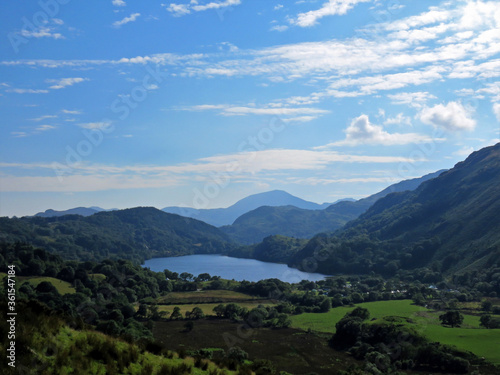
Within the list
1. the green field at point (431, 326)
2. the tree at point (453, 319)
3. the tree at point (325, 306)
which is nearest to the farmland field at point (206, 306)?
the tree at point (325, 306)

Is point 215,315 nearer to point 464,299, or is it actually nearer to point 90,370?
point 464,299

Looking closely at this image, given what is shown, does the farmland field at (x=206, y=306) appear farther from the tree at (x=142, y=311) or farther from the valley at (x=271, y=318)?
the tree at (x=142, y=311)

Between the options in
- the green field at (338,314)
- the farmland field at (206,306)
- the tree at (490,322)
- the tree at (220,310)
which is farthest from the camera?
the farmland field at (206,306)

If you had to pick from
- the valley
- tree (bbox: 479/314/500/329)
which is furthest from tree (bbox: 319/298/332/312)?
tree (bbox: 479/314/500/329)

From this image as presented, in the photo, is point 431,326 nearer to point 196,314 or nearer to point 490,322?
point 490,322

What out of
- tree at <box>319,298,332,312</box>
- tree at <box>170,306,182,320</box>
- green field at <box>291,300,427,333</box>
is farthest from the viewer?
tree at <box>319,298,332,312</box>

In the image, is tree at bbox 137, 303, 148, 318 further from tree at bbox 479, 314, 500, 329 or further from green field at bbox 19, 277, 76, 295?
tree at bbox 479, 314, 500, 329

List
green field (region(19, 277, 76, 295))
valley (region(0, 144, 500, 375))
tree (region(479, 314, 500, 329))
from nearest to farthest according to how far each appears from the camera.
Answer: valley (region(0, 144, 500, 375)), tree (region(479, 314, 500, 329)), green field (region(19, 277, 76, 295))

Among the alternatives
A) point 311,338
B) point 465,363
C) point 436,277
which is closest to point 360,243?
point 436,277

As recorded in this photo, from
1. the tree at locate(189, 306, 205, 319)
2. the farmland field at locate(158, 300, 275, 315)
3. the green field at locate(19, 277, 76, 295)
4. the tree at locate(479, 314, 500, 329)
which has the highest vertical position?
the green field at locate(19, 277, 76, 295)
